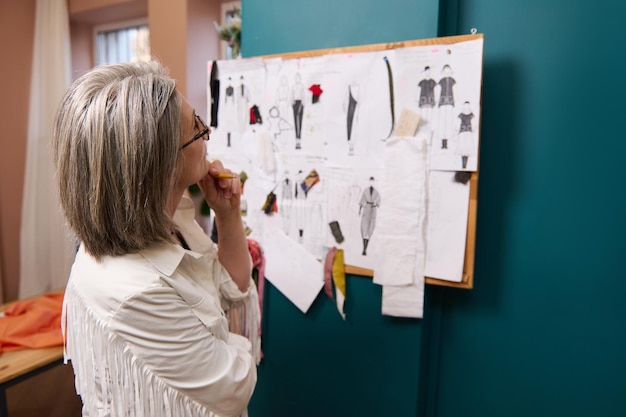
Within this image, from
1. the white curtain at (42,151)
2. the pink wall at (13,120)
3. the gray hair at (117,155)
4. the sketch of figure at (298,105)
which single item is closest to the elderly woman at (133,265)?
the gray hair at (117,155)

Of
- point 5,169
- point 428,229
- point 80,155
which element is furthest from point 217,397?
point 5,169

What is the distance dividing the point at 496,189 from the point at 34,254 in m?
2.96

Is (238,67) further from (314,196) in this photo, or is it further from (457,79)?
(457,79)

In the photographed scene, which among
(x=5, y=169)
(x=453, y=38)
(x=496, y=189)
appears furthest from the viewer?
(x=5, y=169)

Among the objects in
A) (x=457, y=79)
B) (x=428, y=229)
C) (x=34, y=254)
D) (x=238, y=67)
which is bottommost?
(x=34, y=254)

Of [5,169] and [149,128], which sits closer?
[149,128]

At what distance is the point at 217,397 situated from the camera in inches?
31.9

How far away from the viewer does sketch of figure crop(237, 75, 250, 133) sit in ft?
5.08

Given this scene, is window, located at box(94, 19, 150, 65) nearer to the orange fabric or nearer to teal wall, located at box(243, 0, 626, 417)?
teal wall, located at box(243, 0, 626, 417)

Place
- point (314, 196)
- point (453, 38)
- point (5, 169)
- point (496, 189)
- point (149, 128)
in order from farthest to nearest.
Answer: point (5, 169), point (314, 196), point (496, 189), point (453, 38), point (149, 128)

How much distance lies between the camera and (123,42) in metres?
2.94

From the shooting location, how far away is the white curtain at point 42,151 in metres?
2.70

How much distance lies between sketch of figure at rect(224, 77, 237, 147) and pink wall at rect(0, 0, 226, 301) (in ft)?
2.91

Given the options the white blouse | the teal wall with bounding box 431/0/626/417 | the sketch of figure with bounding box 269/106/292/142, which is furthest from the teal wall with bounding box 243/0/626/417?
the white blouse
